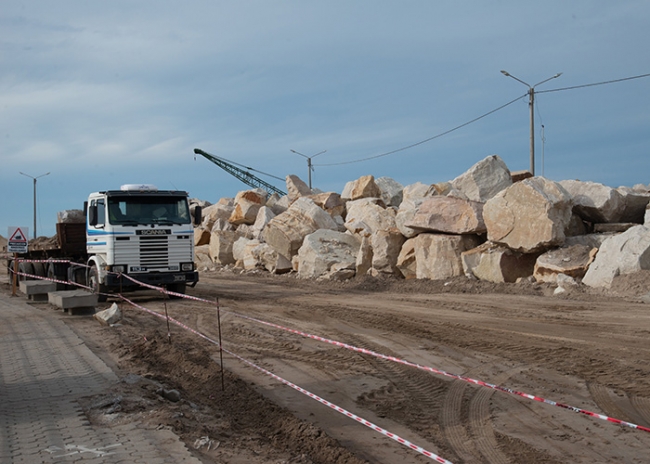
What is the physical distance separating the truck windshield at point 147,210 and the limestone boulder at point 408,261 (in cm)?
680

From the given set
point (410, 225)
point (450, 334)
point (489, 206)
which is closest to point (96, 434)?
Result: point (450, 334)

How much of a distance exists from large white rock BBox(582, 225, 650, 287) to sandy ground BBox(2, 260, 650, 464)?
30 cm

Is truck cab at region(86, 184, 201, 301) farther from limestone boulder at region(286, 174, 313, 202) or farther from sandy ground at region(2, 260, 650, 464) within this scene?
limestone boulder at region(286, 174, 313, 202)

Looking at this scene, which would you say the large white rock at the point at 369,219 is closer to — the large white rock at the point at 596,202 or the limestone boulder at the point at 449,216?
the limestone boulder at the point at 449,216

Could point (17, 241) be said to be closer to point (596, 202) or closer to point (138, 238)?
point (138, 238)

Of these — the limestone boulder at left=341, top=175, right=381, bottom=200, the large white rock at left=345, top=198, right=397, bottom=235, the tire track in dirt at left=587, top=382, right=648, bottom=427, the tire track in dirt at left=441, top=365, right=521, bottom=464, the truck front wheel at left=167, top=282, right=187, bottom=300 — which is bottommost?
the tire track in dirt at left=441, top=365, right=521, bottom=464

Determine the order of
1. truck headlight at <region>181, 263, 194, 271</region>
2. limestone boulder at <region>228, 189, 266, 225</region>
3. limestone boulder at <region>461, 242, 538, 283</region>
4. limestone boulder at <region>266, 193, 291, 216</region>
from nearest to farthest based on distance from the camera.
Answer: truck headlight at <region>181, 263, 194, 271</region> → limestone boulder at <region>461, 242, 538, 283</region> → limestone boulder at <region>228, 189, 266, 225</region> → limestone boulder at <region>266, 193, 291, 216</region>

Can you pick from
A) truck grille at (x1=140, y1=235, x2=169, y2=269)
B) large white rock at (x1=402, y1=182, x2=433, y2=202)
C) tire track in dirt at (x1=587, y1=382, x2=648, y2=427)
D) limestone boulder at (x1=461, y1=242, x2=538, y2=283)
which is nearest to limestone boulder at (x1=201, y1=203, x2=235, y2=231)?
large white rock at (x1=402, y1=182, x2=433, y2=202)

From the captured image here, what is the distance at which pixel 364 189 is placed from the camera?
27.7 meters

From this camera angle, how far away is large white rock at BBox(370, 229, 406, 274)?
19.5m

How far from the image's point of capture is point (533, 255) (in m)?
16.5

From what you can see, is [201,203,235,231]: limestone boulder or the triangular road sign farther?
[201,203,235,231]: limestone boulder

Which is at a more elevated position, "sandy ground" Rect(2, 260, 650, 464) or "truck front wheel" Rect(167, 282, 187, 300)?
"truck front wheel" Rect(167, 282, 187, 300)

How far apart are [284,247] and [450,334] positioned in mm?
13779
